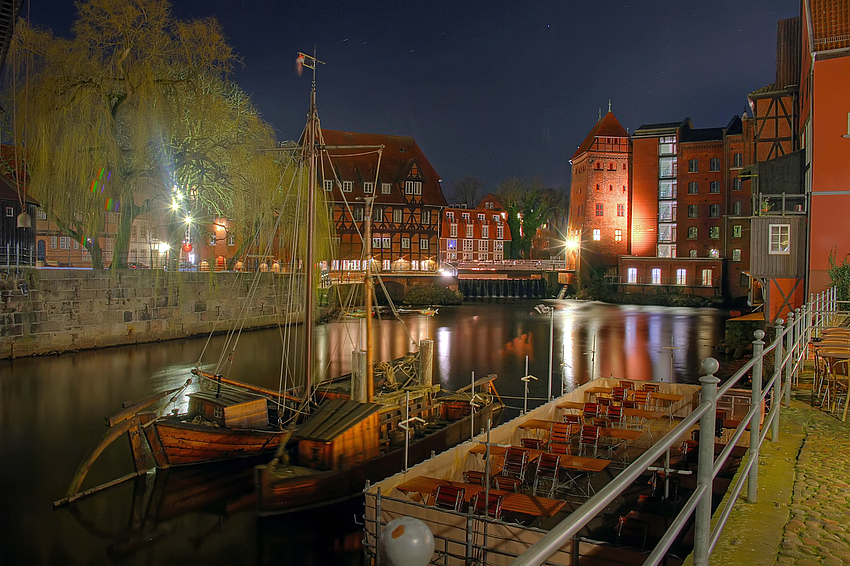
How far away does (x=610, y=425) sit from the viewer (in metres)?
12.4

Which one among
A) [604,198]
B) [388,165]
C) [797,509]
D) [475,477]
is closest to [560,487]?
[475,477]

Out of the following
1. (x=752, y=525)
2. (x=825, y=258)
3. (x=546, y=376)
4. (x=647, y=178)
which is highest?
(x=647, y=178)

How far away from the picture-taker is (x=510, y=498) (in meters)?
8.49

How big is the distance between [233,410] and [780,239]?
68.6 ft

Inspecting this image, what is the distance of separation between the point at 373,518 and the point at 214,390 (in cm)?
828

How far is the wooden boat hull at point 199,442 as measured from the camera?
40.0ft

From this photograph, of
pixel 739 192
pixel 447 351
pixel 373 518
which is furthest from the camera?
pixel 739 192

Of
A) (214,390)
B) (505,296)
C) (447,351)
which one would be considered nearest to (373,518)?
(214,390)

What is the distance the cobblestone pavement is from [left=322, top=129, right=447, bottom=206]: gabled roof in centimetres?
5453

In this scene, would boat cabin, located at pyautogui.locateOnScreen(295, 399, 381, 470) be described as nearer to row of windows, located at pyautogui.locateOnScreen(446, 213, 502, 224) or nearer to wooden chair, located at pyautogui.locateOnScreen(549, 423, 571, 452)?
wooden chair, located at pyautogui.locateOnScreen(549, 423, 571, 452)

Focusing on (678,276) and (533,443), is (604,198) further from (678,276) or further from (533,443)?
(533,443)

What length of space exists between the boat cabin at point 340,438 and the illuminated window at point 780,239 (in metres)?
19.2

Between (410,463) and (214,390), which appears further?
(214,390)

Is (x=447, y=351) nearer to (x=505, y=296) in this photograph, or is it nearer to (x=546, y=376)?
(x=546, y=376)
